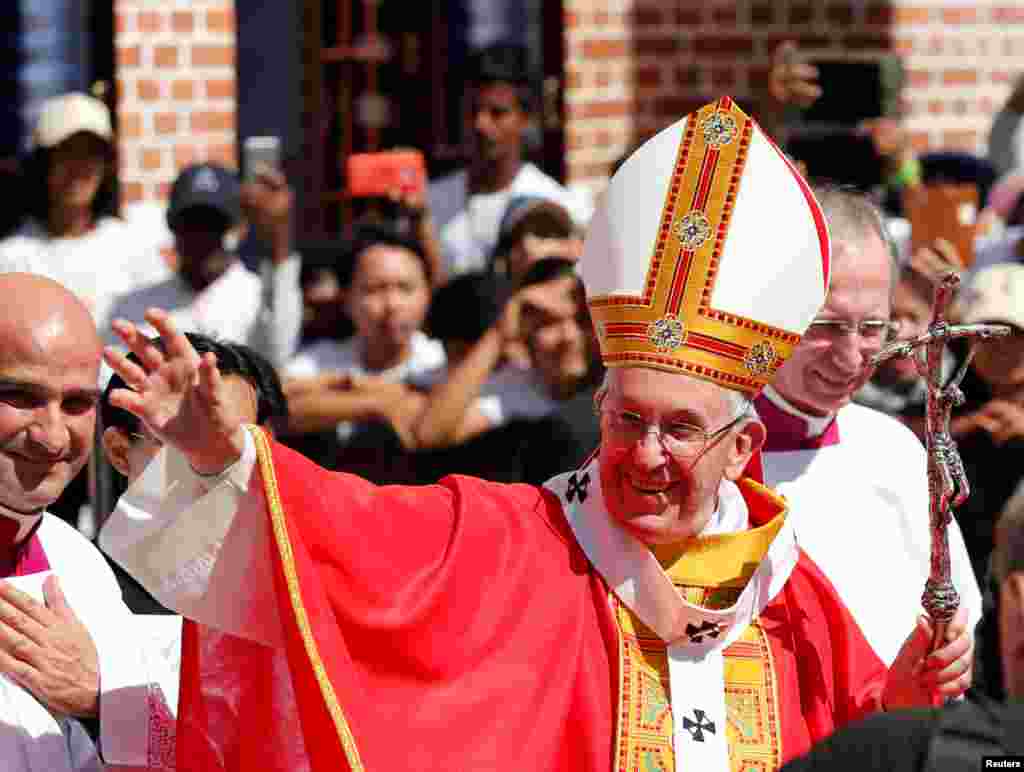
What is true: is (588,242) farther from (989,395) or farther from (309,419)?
(309,419)

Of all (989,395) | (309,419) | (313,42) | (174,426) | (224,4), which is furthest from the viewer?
(313,42)

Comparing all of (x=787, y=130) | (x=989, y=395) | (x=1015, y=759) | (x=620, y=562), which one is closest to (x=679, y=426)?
(x=620, y=562)

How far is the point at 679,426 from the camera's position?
14.1ft

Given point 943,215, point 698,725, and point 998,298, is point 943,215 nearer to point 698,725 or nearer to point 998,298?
point 998,298

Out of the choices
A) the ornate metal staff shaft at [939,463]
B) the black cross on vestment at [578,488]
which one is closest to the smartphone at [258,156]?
the black cross on vestment at [578,488]

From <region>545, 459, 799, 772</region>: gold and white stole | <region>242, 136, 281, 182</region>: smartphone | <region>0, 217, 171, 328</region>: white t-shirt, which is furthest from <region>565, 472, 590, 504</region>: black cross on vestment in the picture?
<region>242, 136, 281, 182</region>: smartphone

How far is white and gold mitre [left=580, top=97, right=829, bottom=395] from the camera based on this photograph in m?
4.36

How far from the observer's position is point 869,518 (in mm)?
5363

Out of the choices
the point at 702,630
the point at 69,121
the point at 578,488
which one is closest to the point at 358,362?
the point at 69,121

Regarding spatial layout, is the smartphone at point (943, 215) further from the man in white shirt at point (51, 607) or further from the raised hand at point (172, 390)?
the raised hand at point (172, 390)

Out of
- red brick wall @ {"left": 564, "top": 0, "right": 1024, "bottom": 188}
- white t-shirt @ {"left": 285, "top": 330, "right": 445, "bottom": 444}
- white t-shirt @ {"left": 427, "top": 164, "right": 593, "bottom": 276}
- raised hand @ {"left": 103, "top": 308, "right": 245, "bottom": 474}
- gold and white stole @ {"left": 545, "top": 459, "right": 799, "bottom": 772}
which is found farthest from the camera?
red brick wall @ {"left": 564, "top": 0, "right": 1024, "bottom": 188}

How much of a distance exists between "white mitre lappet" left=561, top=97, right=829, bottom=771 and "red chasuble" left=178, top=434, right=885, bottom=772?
10cm

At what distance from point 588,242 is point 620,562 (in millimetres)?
659

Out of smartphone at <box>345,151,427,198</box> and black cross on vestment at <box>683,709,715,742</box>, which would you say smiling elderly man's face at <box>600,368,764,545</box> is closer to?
black cross on vestment at <box>683,709,715,742</box>
